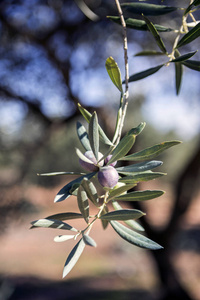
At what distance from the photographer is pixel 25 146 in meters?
2.93

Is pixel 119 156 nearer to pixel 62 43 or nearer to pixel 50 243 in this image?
pixel 62 43

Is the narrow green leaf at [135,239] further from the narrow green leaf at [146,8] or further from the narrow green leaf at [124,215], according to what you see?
the narrow green leaf at [146,8]

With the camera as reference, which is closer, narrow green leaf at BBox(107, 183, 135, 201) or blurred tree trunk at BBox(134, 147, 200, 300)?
narrow green leaf at BBox(107, 183, 135, 201)

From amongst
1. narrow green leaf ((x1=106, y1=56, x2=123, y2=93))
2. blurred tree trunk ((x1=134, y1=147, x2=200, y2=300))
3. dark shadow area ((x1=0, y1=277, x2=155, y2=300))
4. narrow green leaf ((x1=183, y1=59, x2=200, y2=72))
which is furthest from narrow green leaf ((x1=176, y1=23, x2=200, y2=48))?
dark shadow area ((x1=0, y1=277, x2=155, y2=300))

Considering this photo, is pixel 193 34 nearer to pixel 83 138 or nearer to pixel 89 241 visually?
pixel 83 138

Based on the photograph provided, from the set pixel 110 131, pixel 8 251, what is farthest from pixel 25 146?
pixel 8 251

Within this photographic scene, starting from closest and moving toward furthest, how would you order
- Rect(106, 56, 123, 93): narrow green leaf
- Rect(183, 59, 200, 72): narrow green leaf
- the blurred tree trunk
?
Rect(106, 56, 123, 93): narrow green leaf → Rect(183, 59, 200, 72): narrow green leaf → the blurred tree trunk

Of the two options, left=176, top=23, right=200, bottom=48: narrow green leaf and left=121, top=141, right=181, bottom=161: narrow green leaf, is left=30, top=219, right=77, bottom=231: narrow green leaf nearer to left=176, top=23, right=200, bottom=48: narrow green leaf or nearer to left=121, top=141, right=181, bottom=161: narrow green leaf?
left=121, top=141, right=181, bottom=161: narrow green leaf

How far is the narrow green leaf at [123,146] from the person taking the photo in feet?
1.07

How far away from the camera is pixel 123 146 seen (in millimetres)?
330

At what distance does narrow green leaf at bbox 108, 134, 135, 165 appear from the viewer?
1.07 feet

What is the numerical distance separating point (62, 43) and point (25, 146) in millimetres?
977

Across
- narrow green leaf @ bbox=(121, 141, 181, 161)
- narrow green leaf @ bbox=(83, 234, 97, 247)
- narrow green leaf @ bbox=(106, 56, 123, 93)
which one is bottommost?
narrow green leaf @ bbox=(83, 234, 97, 247)

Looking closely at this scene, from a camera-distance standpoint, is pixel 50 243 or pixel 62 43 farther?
pixel 50 243
